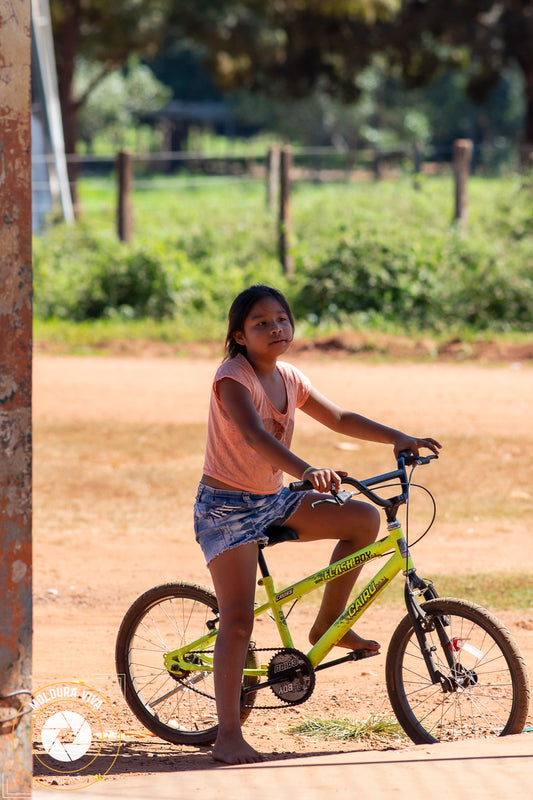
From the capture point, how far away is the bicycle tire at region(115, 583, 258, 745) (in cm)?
416

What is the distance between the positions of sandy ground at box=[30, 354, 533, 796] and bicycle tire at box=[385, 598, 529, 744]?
0.34 m

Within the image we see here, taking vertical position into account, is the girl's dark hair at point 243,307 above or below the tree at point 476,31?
below

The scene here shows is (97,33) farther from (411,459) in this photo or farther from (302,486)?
(302,486)

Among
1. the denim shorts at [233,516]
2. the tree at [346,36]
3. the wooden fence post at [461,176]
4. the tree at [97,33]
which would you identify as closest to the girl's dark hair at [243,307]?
the denim shorts at [233,516]

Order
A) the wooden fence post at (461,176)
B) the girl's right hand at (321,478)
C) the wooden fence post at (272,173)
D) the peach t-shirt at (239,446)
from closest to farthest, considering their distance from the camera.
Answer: the girl's right hand at (321,478) < the peach t-shirt at (239,446) < the wooden fence post at (461,176) < the wooden fence post at (272,173)

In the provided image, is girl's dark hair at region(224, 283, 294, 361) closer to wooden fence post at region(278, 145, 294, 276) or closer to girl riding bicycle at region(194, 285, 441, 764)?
girl riding bicycle at region(194, 285, 441, 764)

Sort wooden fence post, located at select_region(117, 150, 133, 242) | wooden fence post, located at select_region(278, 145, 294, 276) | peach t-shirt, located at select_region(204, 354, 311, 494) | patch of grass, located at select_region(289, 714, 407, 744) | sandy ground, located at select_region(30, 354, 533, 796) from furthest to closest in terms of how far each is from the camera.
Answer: wooden fence post, located at select_region(117, 150, 133, 242) < wooden fence post, located at select_region(278, 145, 294, 276) < sandy ground, located at select_region(30, 354, 533, 796) < patch of grass, located at select_region(289, 714, 407, 744) < peach t-shirt, located at select_region(204, 354, 311, 494)

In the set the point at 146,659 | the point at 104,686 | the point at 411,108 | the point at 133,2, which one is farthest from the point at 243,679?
the point at 411,108

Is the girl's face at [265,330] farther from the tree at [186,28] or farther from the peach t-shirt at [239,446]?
the tree at [186,28]

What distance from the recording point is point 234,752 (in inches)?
143

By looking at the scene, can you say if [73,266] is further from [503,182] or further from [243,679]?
[243,679]

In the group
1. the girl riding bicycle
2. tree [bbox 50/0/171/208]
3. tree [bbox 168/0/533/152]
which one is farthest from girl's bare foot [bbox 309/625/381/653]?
tree [bbox 168/0/533/152]

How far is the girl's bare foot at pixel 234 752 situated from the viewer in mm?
3627

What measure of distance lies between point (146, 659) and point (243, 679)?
1.62ft
